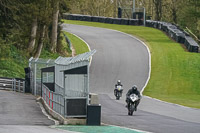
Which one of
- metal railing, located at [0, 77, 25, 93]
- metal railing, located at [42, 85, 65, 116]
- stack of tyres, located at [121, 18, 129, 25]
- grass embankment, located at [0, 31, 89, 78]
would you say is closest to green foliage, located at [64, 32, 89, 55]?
grass embankment, located at [0, 31, 89, 78]

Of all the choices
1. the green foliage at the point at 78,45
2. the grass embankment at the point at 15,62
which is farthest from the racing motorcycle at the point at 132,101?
the green foliage at the point at 78,45

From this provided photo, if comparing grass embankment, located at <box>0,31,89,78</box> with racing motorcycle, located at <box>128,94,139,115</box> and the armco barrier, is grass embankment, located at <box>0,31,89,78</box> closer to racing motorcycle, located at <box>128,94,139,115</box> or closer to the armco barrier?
the armco barrier

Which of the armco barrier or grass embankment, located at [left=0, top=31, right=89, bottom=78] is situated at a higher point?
the armco barrier

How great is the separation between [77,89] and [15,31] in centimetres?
2720

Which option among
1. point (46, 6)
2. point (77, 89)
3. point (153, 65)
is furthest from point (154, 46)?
point (77, 89)

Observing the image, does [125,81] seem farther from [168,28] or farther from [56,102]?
[168,28]

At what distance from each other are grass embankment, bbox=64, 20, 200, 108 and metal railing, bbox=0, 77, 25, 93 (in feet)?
28.5

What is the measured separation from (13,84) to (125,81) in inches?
419

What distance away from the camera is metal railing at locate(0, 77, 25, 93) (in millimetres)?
34250

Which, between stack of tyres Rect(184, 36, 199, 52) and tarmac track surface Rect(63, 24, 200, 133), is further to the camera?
stack of tyres Rect(184, 36, 199, 52)

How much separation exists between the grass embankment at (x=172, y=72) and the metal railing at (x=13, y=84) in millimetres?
8677

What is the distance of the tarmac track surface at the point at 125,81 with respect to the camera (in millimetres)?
20219

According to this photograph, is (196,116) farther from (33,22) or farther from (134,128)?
(33,22)

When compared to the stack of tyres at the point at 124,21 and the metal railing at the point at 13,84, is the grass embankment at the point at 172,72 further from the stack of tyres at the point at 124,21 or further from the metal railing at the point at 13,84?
the stack of tyres at the point at 124,21
